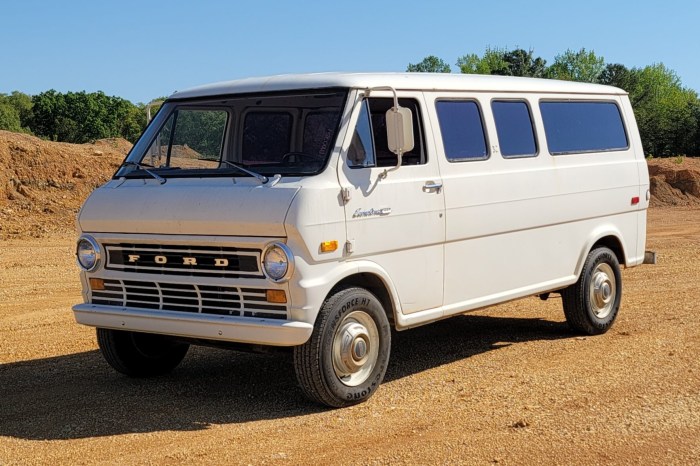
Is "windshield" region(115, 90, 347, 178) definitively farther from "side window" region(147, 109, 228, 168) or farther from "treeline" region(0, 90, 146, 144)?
"treeline" region(0, 90, 146, 144)

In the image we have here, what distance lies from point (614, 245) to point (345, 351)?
13.9ft

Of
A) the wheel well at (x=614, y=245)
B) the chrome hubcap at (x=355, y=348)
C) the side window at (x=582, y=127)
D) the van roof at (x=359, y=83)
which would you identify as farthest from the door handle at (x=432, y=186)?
the wheel well at (x=614, y=245)

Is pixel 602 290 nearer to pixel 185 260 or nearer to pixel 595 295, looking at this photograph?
pixel 595 295

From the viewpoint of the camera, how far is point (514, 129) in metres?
8.80

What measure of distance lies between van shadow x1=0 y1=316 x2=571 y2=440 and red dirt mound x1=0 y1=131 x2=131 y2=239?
15586 mm

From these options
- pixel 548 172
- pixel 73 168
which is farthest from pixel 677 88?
pixel 548 172

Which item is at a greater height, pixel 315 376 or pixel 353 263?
pixel 353 263

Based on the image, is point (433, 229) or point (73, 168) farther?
point (73, 168)

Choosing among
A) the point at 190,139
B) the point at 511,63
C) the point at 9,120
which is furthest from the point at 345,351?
the point at 511,63

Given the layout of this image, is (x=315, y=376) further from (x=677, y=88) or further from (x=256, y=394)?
(x=677, y=88)

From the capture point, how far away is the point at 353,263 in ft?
23.3

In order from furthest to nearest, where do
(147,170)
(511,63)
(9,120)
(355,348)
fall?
1. (511,63)
2. (9,120)
3. (147,170)
4. (355,348)

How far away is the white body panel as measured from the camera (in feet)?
22.2

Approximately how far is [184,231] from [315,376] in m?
1.39
